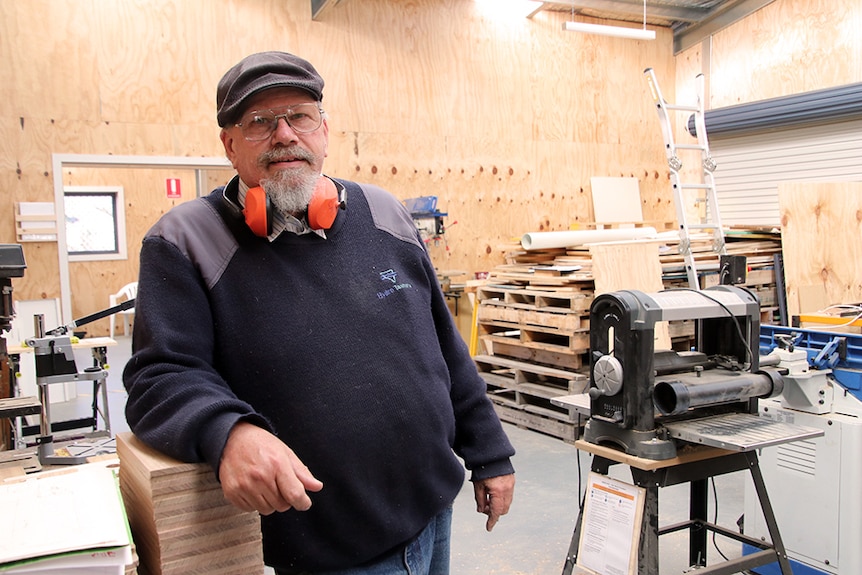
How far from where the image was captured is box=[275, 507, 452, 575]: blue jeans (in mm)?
1352

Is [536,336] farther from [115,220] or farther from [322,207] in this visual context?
[115,220]

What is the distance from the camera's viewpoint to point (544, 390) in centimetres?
509

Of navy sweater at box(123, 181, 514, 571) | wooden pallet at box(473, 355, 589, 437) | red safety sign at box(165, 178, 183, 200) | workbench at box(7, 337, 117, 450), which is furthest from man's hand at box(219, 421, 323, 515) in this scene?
red safety sign at box(165, 178, 183, 200)

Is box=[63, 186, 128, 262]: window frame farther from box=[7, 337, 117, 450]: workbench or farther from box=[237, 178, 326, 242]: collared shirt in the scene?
box=[237, 178, 326, 242]: collared shirt

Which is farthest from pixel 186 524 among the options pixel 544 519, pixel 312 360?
pixel 544 519

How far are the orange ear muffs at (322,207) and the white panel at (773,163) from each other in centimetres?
698

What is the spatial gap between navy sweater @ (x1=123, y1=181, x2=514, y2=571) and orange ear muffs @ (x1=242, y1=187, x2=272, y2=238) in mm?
32

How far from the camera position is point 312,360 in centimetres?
130

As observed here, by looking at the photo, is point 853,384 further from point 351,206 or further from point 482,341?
point 482,341

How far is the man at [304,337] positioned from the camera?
1.25m

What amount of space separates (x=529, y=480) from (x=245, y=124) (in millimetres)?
3297

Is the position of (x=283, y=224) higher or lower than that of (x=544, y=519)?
higher

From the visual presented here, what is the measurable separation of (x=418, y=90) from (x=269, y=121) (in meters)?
5.85

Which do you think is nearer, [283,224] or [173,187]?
[283,224]
